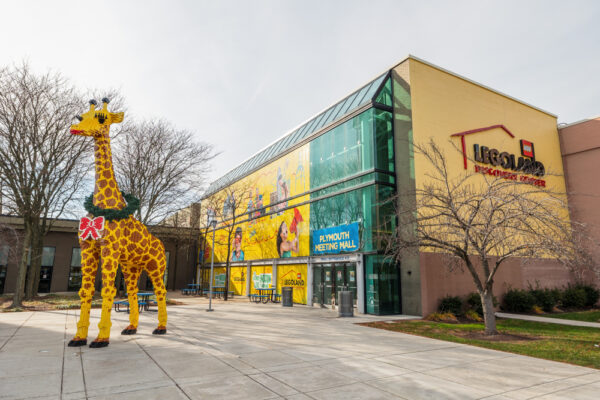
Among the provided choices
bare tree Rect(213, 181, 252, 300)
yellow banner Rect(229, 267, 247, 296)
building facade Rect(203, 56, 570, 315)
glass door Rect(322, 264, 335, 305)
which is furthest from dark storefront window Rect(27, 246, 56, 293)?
glass door Rect(322, 264, 335, 305)

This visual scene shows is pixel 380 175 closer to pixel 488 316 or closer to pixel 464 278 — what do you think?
pixel 464 278

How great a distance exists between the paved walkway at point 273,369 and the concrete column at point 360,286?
6782 mm

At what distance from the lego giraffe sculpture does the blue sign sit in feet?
33.5

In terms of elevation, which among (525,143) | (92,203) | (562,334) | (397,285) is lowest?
(562,334)

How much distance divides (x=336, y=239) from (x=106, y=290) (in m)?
12.7

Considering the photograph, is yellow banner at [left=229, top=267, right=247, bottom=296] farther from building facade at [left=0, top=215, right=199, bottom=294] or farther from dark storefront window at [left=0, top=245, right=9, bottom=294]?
dark storefront window at [left=0, top=245, right=9, bottom=294]

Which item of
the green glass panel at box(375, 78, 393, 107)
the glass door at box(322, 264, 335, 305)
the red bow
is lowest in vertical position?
the glass door at box(322, 264, 335, 305)

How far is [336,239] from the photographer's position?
19.7 metres

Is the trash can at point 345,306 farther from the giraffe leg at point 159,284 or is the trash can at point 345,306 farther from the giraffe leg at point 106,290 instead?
the giraffe leg at point 106,290

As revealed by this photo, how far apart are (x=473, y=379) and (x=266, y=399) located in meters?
3.69

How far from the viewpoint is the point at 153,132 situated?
78.3ft

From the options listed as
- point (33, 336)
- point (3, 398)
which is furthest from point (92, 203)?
point (3, 398)

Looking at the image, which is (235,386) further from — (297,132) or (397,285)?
(297,132)

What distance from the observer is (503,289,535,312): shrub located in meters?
18.4
